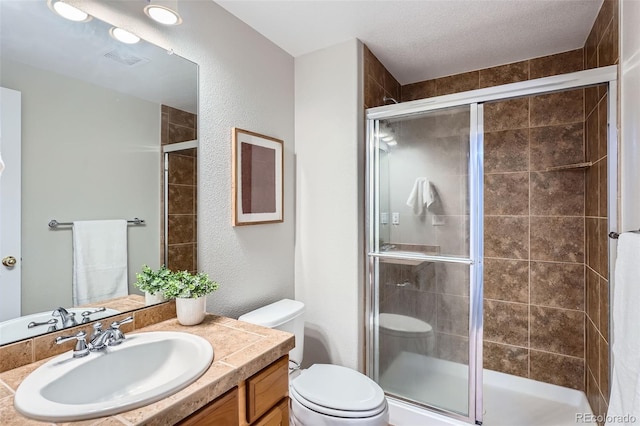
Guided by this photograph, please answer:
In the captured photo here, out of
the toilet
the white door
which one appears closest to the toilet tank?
the toilet

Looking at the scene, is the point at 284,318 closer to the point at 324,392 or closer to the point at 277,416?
the point at 324,392

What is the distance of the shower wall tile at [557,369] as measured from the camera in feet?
7.26

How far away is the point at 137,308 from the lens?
4.38 ft

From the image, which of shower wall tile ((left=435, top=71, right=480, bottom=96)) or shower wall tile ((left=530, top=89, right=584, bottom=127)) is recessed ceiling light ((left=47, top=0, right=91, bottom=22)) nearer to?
shower wall tile ((left=435, top=71, right=480, bottom=96))

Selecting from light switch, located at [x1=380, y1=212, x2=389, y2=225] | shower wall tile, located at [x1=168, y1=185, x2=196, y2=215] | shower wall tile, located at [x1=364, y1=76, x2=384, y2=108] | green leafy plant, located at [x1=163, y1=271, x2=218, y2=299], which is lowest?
green leafy plant, located at [x1=163, y1=271, x2=218, y2=299]

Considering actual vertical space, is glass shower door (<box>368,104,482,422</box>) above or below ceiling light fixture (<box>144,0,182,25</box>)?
below

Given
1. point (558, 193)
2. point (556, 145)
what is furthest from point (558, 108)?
point (558, 193)

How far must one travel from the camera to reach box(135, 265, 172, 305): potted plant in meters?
1.38

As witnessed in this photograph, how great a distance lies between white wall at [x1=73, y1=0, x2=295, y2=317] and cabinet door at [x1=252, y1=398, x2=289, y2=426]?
0.66 meters

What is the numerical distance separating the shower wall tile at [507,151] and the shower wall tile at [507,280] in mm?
735

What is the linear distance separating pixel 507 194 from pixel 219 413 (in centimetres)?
245

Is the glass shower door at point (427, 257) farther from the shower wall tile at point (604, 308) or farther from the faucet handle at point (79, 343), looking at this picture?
the faucet handle at point (79, 343)

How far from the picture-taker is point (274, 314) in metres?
1.75

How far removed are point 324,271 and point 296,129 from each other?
103cm
